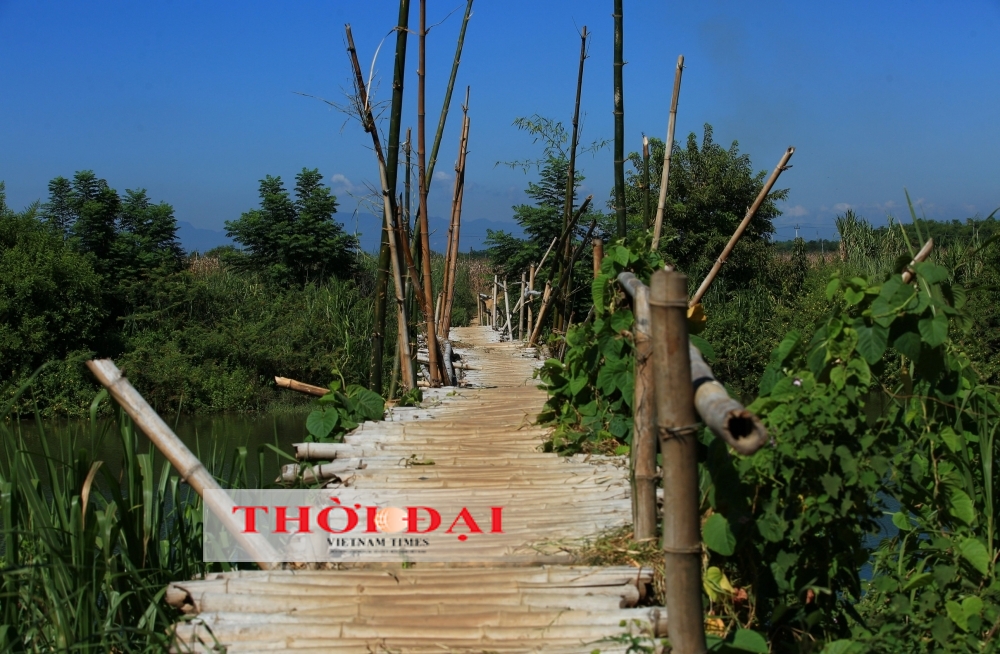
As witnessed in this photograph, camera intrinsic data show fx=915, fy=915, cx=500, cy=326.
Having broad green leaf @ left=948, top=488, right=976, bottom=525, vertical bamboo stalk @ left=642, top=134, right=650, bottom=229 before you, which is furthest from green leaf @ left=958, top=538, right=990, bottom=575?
vertical bamboo stalk @ left=642, top=134, right=650, bottom=229

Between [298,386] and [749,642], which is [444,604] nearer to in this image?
[749,642]

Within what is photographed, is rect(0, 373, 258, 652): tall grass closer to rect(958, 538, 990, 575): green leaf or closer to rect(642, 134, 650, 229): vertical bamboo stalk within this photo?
rect(958, 538, 990, 575): green leaf

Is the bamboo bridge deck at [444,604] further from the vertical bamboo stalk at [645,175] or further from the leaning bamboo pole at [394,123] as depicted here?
the vertical bamboo stalk at [645,175]

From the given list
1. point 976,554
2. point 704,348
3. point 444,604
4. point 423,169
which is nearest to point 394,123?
point 423,169

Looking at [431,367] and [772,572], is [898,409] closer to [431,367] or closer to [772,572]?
[772,572]

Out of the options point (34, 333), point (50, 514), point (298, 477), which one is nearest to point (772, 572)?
point (298, 477)

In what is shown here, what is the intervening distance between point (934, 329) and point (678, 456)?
0.96m

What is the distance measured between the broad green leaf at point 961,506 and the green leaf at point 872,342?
0.74 metres

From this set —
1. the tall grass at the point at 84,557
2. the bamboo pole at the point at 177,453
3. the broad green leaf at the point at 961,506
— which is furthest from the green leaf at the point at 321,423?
the broad green leaf at the point at 961,506

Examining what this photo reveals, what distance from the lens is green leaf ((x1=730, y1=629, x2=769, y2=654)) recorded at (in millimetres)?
2201

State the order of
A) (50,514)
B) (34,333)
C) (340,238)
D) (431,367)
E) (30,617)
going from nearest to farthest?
1. (30,617)
2. (50,514)
3. (431,367)
4. (34,333)
5. (340,238)

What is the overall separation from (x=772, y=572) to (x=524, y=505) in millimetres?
906

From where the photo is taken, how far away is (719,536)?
2410 mm

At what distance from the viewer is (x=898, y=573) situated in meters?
3.09
